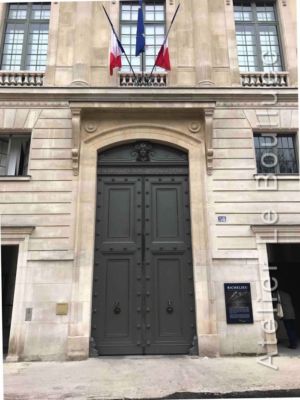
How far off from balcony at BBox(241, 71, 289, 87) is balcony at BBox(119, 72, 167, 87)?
7.86 feet

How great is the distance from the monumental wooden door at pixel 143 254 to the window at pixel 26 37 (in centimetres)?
387

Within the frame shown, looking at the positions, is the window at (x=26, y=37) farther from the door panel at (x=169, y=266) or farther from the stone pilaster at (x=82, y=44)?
the door panel at (x=169, y=266)

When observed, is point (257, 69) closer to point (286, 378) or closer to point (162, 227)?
point (162, 227)

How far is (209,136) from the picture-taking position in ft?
31.8

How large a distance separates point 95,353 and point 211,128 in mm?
6415

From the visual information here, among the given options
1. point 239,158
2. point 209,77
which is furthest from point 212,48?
point 239,158

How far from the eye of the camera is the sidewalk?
5699mm

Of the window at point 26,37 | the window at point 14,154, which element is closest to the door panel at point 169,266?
the window at point 14,154

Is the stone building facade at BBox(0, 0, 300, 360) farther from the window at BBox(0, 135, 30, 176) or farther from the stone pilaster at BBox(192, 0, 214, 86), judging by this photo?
the window at BBox(0, 135, 30, 176)

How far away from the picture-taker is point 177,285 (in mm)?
9227

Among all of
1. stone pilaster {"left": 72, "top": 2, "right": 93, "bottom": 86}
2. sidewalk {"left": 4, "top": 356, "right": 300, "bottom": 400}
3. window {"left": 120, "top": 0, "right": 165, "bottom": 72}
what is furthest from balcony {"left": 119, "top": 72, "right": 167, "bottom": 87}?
sidewalk {"left": 4, "top": 356, "right": 300, "bottom": 400}

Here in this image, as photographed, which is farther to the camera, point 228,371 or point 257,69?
point 257,69

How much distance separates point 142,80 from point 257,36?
4.11 metres

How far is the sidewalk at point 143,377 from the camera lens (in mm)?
5699
